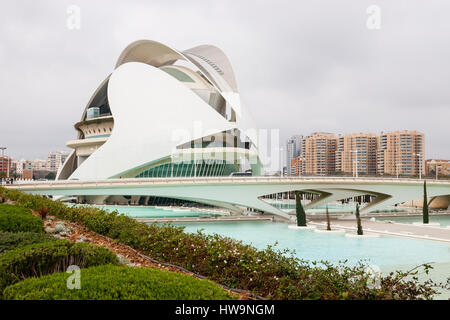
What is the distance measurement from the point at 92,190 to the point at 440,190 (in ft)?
128

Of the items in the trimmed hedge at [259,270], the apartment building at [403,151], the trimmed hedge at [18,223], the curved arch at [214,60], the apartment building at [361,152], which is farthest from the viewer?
the apartment building at [361,152]

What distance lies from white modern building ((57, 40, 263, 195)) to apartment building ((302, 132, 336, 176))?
6663 centimetres

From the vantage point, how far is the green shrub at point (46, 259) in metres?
5.54

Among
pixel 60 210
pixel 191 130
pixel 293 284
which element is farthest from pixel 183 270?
pixel 191 130

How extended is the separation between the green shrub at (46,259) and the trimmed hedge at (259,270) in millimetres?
2075

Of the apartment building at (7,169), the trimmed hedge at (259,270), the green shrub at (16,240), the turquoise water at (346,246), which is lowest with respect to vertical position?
the turquoise water at (346,246)

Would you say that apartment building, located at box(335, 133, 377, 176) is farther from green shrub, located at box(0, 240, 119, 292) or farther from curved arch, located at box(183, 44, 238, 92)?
green shrub, located at box(0, 240, 119, 292)

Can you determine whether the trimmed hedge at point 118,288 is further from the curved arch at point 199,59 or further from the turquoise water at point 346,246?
the curved arch at point 199,59

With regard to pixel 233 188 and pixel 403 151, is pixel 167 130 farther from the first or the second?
pixel 403 151

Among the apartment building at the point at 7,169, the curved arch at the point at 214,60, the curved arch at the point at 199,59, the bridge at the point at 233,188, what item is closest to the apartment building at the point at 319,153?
the curved arch at the point at 214,60

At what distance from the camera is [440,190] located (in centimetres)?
4484

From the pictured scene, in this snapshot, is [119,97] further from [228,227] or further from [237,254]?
[237,254]

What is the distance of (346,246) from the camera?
22.3 meters
